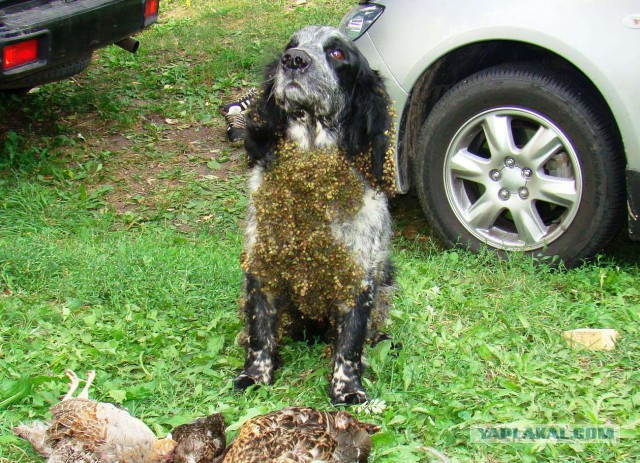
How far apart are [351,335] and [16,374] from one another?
1.54 m

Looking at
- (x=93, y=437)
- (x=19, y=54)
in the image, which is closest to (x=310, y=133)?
(x=93, y=437)

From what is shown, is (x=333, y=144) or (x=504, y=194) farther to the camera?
(x=504, y=194)

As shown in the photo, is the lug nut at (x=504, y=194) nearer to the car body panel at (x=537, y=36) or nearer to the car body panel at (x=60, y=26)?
the car body panel at (x=537, y=36)

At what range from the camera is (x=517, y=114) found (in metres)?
4.86

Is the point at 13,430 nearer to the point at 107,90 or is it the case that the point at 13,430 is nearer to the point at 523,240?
the point at 523,240

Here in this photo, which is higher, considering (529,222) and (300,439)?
(529,222)

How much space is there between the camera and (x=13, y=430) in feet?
11.1

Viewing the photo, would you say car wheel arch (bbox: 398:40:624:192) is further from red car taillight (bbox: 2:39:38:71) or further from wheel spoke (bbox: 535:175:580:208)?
red car taillight (bbox: 2:39:38:71)

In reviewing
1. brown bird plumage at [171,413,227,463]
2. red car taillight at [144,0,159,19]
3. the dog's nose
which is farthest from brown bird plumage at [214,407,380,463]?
red car taillight at [144,0,159,19]

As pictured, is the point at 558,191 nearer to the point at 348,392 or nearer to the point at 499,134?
the point at 499,134

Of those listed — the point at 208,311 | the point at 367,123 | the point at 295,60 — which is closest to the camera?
the point at 295,60

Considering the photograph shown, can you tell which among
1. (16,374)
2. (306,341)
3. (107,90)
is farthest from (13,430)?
(107,90)

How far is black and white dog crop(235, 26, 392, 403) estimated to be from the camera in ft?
12.0

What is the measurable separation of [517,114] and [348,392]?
6.81 feet
